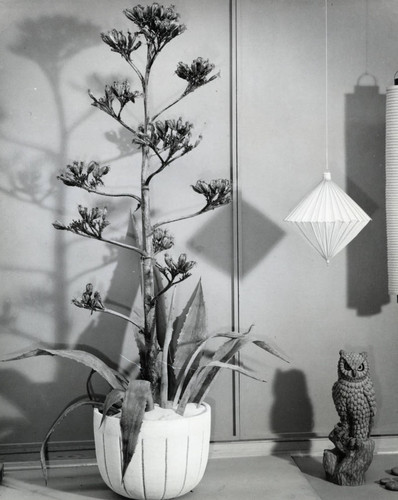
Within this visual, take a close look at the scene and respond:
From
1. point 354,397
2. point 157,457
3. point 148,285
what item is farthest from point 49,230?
point 354,397

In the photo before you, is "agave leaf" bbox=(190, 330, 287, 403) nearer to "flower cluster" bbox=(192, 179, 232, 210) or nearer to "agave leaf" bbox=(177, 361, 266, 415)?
"agave leaf" bbox=(177, 361, 266, 415)

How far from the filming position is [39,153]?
305cm

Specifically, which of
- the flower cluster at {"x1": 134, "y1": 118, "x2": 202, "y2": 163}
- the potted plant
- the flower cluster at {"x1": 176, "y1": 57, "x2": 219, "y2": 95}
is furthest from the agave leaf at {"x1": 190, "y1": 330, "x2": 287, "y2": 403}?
the flower cluster at {"x1": 176, "y1": 57, "x2": 219, "y2": 95}

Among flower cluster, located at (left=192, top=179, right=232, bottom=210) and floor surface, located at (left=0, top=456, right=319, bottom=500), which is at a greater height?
flower cluster, located at (left=192, top=179, right=232, bottom=210)

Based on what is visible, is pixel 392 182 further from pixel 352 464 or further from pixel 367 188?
pixel 352 464

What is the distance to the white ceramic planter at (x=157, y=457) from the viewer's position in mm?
2564

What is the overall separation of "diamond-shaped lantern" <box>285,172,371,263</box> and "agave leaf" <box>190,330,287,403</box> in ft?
1.56

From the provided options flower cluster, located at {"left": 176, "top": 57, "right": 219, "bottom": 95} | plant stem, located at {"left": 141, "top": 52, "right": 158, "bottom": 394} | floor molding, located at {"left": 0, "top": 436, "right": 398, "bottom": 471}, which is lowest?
Result: floor molding, located at {"left": 0, "top": 436, "right": 398, "bottom": 471}

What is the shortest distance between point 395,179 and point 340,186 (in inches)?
10.9

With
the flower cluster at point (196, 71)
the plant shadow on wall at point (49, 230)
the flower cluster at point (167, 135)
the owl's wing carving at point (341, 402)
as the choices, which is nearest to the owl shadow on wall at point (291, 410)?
the owl's wing carving at point (341, 402)

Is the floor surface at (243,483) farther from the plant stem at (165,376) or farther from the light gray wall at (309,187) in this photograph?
the plant stem at (165,376)

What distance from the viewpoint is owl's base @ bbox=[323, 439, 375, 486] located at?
2828mm

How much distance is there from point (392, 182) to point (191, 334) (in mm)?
1083

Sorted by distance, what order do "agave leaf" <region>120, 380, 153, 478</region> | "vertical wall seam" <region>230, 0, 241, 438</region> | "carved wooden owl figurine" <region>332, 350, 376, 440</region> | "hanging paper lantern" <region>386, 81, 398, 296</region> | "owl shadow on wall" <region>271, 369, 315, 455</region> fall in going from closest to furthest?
"agave leaf" <region>120, 380, 153, 478</region>
"carved wooden owl figurine" <region>332, 350, 376, 440</region>
"hanging paper lantern" <region>386, 81, 398, 296</region>
"vertical wall seam" <region>230, 0, 241, 438</region>
"owl shadow on wall" <region>271, 369, 315, 455</region>
